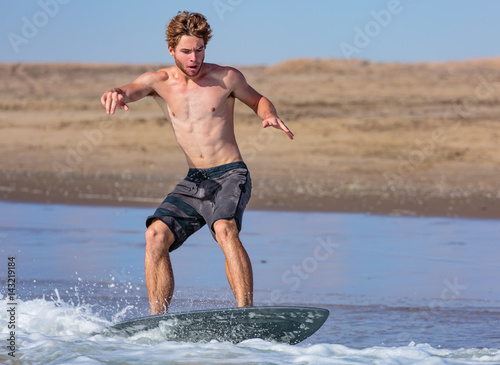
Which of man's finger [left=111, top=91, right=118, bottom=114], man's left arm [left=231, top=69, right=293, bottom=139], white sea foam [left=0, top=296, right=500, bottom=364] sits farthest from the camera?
man's left arm [left=231, top=69, right=293, bottom=139]

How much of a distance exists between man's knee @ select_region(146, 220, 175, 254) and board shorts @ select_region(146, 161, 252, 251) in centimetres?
4

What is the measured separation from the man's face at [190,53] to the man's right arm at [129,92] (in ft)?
0.68

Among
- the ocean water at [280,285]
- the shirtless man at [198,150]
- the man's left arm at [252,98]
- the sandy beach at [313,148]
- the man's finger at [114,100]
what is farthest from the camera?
the sandy beach at [313,148]

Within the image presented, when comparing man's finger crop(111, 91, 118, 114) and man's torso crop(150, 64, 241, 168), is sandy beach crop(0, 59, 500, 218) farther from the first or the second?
man's finger crop(111, 91, 118, 114)

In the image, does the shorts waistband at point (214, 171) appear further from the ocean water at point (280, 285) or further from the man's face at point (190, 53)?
the ocean water at point (280, 285)

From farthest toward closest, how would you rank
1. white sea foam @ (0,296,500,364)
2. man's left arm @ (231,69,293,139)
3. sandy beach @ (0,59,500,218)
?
sandy beach @ (0,59,500,218) < man's left arm @ (231,69,293,139) < white sea foam @ (0,296,500,364)

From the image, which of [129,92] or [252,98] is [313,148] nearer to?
[252,98]

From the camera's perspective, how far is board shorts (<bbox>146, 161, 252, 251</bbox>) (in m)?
5.16

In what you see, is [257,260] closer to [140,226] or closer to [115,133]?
[140,226]

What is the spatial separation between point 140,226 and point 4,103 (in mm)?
14668

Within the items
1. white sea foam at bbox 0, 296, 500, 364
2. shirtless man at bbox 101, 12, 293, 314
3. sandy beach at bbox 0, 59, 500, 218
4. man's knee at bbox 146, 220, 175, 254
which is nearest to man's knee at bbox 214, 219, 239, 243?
shirtless man at bbox 101, 12, 293, 314

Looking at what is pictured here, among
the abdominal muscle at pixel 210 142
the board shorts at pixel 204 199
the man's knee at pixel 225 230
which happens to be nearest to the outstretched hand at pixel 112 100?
the abdominal muscle at pixel 210 142

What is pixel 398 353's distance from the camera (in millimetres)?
4723

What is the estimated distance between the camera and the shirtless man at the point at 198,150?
200 inches
